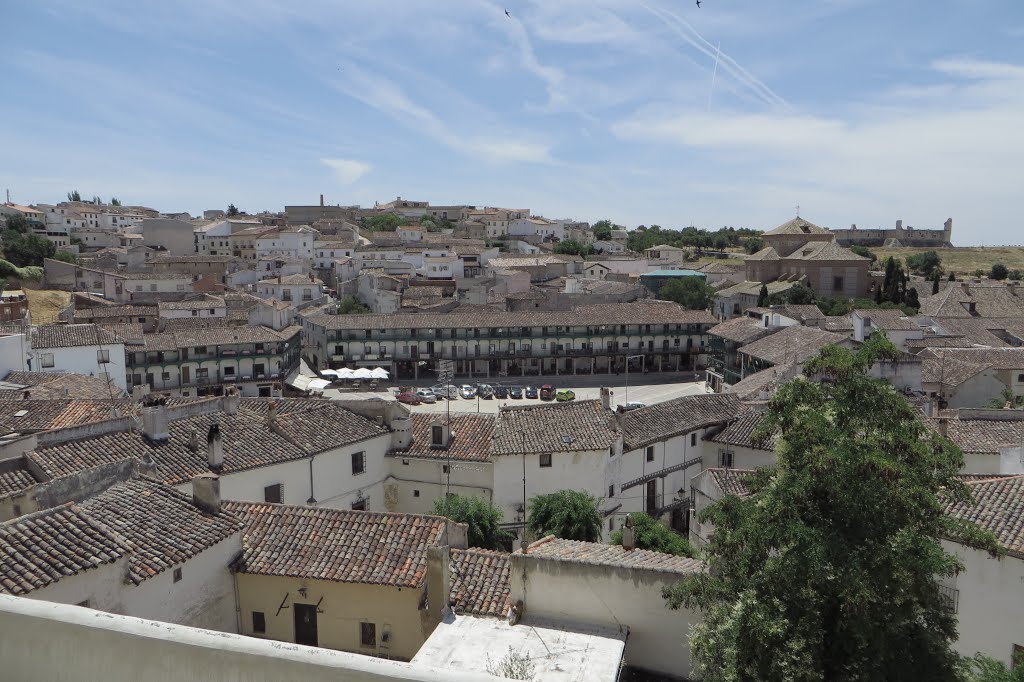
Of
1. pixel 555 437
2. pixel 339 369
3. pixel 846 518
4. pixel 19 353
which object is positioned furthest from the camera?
pixel 339 369

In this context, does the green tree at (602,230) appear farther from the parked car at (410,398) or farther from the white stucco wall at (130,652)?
the white stucco wall at (130,652)

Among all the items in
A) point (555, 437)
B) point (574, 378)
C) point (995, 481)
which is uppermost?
point (995, 481)

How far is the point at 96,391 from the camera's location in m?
34.8

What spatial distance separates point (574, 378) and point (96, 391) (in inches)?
1625

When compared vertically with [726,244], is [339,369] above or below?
below

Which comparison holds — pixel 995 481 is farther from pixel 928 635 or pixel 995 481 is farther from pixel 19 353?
pixel 19 353

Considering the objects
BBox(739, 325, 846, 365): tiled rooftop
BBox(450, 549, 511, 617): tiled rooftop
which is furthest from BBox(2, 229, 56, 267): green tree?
BBox(450, 549, 511, 617): tiled rooftop

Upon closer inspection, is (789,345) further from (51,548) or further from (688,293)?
(51,548)

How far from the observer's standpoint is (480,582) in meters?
13.9

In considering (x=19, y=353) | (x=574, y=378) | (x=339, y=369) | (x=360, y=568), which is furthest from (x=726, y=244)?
(x=360, y=568)

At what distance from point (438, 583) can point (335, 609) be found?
242 centimetres

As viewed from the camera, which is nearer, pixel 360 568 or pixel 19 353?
pixel 360 568

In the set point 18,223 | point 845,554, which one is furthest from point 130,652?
point 18,223

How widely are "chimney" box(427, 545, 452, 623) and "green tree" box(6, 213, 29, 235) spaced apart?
115 metres
